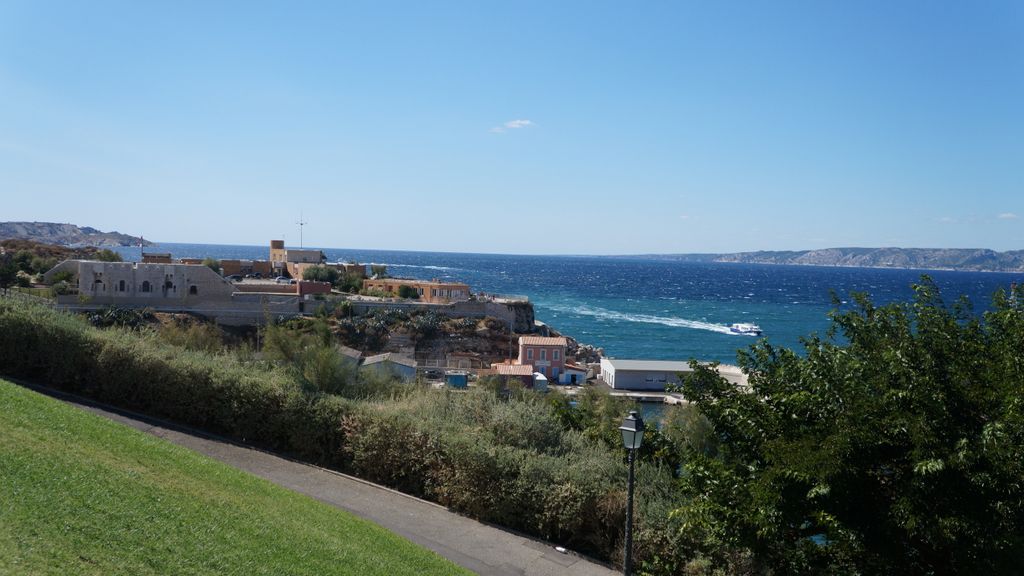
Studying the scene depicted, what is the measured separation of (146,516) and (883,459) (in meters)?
7.03

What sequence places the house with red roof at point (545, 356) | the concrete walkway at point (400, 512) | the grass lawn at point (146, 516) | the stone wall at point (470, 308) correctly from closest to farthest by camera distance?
the grass lawn at point (146, 516) < the concrete walkway at point (400, 512) < the house with red roof at point (545, 356) < the stone wall at point (470, 308)

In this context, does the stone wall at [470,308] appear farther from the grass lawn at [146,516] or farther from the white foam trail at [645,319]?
the grass lawn at [146,516]

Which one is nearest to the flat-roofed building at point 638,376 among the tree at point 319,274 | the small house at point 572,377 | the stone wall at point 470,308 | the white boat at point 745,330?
the small house at point 572,377

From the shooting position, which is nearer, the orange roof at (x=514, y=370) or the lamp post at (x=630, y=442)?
the lamp post at (x=630, y=442)

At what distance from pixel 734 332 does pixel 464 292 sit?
26262 millimetres

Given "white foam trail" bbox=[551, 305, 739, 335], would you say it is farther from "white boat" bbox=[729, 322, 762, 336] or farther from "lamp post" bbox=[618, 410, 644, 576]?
"lamp post" bbox=[618, 410, 644, 576]

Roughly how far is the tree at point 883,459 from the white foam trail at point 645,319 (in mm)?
59511

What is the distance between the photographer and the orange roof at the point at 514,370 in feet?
114

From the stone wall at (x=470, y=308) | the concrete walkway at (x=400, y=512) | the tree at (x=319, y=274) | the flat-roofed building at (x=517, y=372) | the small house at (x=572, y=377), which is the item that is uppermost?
the tree at (x=319, y=274)

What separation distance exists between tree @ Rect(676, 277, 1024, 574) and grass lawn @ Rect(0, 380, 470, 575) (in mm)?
3321

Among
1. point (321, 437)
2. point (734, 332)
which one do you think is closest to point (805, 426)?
point (321, 437)

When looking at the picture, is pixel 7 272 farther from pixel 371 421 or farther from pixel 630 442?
pixel 630 442

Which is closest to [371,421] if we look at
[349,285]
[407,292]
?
[407,292]

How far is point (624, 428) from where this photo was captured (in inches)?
312
